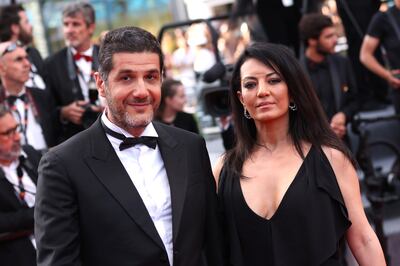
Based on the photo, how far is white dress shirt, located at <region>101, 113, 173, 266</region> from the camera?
262cm

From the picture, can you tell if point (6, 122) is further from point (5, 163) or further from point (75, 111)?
point (75, 111)

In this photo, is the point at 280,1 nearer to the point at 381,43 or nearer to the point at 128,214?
the point at 381,43

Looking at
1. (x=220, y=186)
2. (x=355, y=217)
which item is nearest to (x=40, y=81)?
(x=220, y=186)

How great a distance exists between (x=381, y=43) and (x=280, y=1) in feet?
5.13

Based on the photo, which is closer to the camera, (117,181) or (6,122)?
(117,181)

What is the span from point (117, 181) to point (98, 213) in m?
0.14

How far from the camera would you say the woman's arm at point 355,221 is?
3074 mm

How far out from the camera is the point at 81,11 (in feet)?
18.2

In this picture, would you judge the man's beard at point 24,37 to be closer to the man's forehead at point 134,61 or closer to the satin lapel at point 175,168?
the satin lapel at point 175,168

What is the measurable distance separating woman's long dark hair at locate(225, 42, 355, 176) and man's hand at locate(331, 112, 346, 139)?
2158 millimetres

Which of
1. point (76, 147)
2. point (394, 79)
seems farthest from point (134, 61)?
point (394, 79)

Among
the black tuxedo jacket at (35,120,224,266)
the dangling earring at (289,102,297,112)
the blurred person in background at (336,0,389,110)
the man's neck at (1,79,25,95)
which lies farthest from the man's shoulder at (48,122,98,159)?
the blurred person in background at (336,0,389,110)

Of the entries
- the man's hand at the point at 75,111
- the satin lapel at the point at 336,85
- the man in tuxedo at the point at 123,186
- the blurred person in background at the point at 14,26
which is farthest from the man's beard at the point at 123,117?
the blurred person in background at the point at 14,26

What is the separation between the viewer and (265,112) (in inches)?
124
